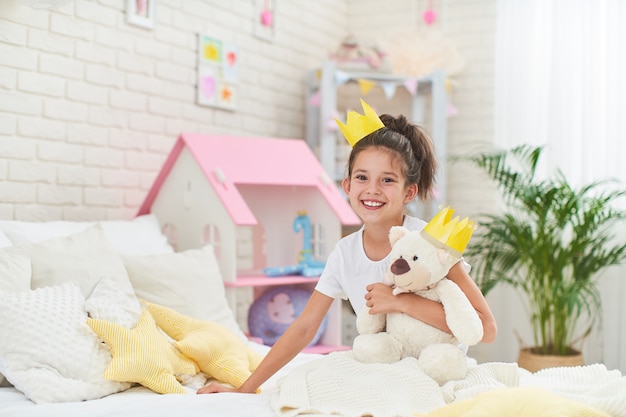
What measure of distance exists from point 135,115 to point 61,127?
389 mm

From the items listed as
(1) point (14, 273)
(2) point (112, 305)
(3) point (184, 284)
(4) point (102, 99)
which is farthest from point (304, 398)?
(4) point (102, 99)

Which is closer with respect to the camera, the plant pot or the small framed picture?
the small framed picture

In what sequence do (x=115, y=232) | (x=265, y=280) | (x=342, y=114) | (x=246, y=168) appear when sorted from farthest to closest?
(x=342, y=114) → (x=246, y=168) → (x=265, y=280) → (x=115, y=232)

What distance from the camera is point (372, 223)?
75.0 inches

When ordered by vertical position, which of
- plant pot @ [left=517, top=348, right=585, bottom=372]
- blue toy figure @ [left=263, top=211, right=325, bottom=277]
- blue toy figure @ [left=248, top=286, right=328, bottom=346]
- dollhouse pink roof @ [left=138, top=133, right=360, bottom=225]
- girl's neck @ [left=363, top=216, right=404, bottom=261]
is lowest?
plant pot @ [left=517, top=348, right=585, bottom=372]

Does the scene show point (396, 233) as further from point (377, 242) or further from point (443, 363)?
point (443, 363)

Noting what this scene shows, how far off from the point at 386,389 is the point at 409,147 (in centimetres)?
61

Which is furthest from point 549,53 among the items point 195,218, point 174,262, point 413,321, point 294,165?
point 413,321

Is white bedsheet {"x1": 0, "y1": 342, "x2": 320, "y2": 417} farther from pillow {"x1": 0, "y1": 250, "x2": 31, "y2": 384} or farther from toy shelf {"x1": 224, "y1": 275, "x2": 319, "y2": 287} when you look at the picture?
toy shelf {"x1": 224, "y1": 275, "x2": 319, "y2": 287}

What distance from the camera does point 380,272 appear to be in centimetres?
193

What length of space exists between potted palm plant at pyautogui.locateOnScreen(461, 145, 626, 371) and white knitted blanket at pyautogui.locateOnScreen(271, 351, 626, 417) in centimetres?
189

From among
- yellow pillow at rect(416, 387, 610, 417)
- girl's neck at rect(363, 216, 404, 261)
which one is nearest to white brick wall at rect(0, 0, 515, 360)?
girl's neck at rect(363, 216, 404, 261)

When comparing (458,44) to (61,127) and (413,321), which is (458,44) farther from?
(413,321)

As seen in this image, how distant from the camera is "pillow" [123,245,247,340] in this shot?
2562 mm
